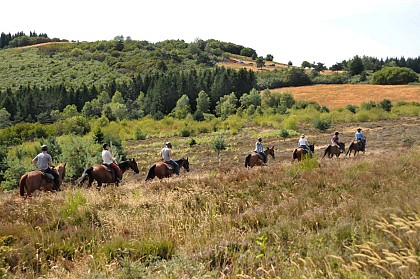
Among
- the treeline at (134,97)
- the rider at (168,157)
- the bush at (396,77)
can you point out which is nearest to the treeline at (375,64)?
the bush at (396,77)

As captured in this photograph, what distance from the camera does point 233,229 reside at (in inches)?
245

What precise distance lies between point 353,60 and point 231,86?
47057mm

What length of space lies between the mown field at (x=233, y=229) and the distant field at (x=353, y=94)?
236ft

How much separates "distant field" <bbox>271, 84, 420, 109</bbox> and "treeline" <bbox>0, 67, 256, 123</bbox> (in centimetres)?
1445

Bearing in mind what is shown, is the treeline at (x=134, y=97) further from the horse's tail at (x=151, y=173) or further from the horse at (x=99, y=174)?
the horse at (x=99, y=174)

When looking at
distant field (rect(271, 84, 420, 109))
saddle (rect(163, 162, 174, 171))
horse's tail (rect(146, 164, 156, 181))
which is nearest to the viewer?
horse's tail (rect(146, 164, 156, 181))

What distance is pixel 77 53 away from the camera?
536 ft

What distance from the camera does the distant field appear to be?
259 feet

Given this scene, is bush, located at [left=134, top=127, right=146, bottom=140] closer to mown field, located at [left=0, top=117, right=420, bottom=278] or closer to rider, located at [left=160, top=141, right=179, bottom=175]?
rider, located at [left=160, top=141, right=179, bottom=175]

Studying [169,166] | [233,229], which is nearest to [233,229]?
[233,229]

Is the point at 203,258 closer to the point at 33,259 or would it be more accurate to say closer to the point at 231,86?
the point at 33,259

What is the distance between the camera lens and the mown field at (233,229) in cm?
407

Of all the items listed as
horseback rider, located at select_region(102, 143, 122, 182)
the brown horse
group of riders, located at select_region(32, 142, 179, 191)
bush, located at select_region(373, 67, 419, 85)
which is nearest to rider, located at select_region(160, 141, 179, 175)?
group of riders, located at select_region(32, 142, 179, 191)

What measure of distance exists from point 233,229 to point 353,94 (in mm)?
88154
